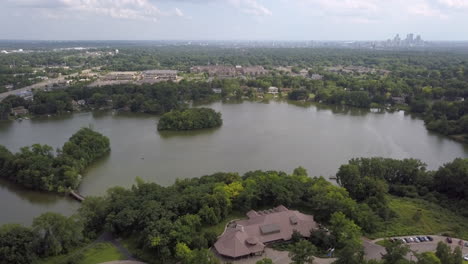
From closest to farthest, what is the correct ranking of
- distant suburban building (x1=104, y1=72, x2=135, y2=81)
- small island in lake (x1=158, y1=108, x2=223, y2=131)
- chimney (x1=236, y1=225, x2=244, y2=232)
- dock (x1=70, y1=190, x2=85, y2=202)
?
chimney (x1=236, y1=225, x2=244, y2=232) → dock (x1=70, y1=190, x2=85, y2=202) → small island in lake (x1=158, y1=108, x2=223, y2=131) → distant suburban building (x1=104, y1=72, x2=135, y2=81)

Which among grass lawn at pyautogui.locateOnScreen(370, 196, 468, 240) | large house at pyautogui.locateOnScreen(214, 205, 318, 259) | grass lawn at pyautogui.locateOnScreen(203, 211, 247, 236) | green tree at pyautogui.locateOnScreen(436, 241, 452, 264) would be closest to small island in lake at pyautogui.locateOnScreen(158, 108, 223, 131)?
grass lawn at pyautogui.locateOnScreen(203, 211, 247, 236)

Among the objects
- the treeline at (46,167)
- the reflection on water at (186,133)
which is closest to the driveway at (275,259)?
the treeline at (46,167)

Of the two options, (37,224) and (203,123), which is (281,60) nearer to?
(203,123)

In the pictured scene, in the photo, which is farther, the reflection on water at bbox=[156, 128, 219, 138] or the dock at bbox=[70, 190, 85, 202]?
the reflection on water at bbox=[156, 128, 219, 138]

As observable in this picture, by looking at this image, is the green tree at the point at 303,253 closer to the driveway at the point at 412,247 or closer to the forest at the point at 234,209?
the forest at the point at 234,209

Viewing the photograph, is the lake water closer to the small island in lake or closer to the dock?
the dock

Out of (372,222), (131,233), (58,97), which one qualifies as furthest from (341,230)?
(58,97)

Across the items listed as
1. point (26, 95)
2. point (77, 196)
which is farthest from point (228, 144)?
point (26, 95)
